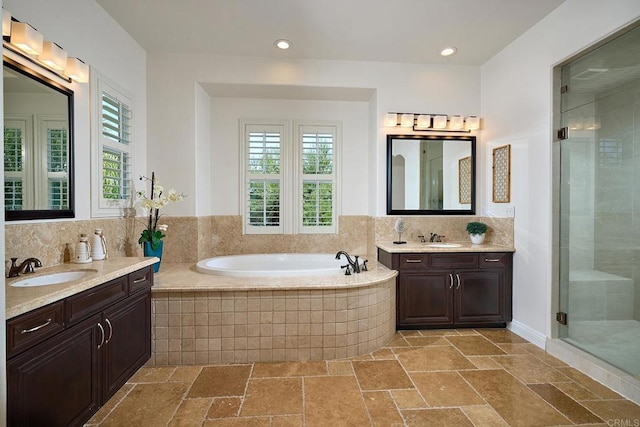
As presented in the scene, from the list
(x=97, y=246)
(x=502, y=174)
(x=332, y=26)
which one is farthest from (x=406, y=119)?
(x=97, y=246)

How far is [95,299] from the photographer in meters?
1.85

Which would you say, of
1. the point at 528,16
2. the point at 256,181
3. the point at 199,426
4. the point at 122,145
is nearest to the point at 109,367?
the point at 199,426

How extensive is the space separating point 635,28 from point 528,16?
2.81 feet

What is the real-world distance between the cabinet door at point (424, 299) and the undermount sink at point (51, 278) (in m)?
2.63

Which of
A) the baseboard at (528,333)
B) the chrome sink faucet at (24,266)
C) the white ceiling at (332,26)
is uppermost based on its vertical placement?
the white ceiling at (332,26)

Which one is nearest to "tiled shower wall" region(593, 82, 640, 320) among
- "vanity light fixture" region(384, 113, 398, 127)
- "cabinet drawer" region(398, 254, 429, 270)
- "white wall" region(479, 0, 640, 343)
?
"white wall" region(479, 0, 640, 343)

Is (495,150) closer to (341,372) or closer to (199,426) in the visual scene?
(341,372)

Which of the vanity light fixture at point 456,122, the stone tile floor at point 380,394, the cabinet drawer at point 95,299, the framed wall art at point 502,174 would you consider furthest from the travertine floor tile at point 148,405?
the vanity light fixture at point 456,122

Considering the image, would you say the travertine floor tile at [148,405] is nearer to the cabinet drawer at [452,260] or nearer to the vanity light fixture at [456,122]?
the cabinet drawer at [452,260]

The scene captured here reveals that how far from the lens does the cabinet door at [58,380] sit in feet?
4.42

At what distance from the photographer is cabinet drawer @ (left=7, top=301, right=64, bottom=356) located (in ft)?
4.35

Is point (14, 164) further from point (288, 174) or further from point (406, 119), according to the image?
point (406, 119)

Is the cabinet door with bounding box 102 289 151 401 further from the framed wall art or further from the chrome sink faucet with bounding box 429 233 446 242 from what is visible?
the framed wall art

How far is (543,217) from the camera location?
9.40ft
